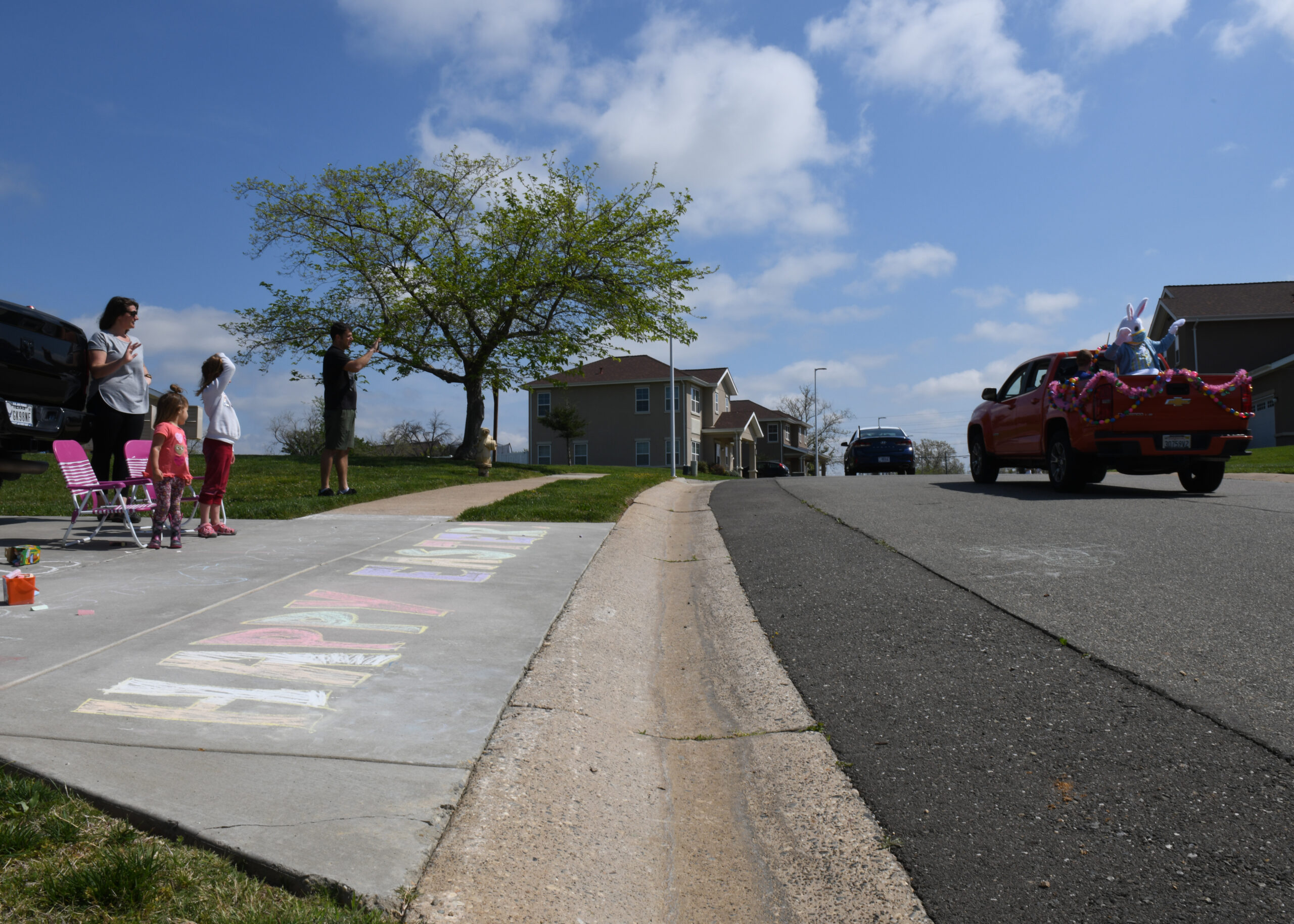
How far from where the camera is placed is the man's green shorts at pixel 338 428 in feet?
32.9

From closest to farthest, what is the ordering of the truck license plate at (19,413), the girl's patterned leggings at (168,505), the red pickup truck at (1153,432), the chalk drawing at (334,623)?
1. the chalk drawing at (334,623)
2. the truck license plate at (19,413)
3. the girl's patterned leggings at (168,505)
4. the red pickup truck at (1153,432)

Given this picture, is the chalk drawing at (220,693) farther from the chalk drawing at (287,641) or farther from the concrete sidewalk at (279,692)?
the chalk drawing at (287,641)

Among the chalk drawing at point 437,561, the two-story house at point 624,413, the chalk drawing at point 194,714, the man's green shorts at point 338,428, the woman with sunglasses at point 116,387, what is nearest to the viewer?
the chalk drawing at point 194,714

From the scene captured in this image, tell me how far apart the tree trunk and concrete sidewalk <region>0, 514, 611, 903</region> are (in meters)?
22.1

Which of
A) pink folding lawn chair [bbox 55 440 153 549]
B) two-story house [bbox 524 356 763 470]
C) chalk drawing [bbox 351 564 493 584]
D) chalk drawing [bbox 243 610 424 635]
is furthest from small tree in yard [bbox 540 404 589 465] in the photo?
chalk drawing [bbox 243 610 424 635]

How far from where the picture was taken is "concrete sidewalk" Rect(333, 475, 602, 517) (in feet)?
31.7

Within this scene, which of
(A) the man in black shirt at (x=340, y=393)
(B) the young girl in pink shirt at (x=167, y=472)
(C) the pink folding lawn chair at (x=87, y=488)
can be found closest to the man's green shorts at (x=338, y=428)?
(A) the man in black shirt at (x=340, y=393)

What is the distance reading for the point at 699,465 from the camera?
152 ft

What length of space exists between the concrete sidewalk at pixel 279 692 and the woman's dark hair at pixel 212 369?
6.33 ft

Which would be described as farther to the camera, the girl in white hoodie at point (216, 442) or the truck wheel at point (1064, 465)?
the truck wheel at point (1064, 465)

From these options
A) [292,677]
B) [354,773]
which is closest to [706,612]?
[292,677]

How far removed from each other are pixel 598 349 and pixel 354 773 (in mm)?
24671

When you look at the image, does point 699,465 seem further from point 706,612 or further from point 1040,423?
point 706,612

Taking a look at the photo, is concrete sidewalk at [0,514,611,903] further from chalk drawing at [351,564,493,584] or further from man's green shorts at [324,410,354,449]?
man's green shorts at [324,410,354,449]
